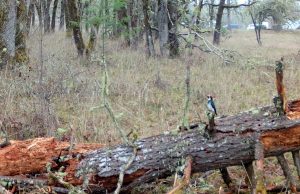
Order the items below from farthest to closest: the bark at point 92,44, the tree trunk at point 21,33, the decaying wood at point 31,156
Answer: the bark at point 92,44 → the tree trunk at point 21,33 → the decaying wood at point 31,156

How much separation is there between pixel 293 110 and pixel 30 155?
2.48m

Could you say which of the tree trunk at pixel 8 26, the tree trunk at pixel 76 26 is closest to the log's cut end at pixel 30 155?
the tree trunk at pixel 8 26

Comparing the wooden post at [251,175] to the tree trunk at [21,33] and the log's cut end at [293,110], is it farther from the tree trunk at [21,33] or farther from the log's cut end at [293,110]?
the tree trunk at [21,33]

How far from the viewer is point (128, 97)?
8203 millimetres

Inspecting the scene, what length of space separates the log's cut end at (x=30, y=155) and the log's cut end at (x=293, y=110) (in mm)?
1950

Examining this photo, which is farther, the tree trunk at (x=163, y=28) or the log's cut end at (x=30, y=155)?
the tree trunk at (x=163, y=28)

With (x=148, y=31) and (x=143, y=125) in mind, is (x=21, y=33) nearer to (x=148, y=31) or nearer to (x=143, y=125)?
(x=148, y=31)

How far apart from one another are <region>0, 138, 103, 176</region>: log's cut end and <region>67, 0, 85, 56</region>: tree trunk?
336 inches

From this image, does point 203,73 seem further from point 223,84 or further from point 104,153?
point 104,153

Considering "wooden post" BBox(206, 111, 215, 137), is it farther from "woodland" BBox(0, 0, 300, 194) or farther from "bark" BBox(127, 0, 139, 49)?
"bark" BBox(127, 0, 139, 49)

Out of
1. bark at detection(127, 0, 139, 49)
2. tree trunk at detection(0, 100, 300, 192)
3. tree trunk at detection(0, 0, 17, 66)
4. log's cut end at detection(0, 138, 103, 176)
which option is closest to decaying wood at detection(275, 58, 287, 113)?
tree trunk at detection(0, 100, 300, 192)

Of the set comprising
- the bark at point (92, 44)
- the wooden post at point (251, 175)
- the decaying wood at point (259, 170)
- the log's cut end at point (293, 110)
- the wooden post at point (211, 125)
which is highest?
the bark at point (92, 44)

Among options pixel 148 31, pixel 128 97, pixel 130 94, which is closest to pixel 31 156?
pixel 128 97

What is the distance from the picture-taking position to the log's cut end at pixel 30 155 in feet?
14.2
